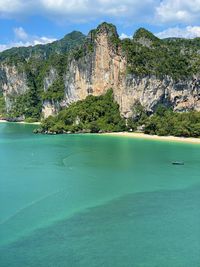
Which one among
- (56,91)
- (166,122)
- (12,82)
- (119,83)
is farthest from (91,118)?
(12,82)

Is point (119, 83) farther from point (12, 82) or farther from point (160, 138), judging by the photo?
point (12, 82)

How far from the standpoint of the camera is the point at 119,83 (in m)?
68.8

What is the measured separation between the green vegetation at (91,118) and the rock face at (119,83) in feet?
4.87

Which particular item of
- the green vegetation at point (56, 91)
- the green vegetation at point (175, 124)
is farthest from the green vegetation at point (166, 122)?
the green vegetation at point (56, 91)

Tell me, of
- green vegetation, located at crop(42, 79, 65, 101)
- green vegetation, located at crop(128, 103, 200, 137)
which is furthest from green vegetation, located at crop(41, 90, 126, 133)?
green vegetation, located at crop(42, 79, 65, 101)

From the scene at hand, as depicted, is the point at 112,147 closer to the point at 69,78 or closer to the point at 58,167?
the point at 58,167

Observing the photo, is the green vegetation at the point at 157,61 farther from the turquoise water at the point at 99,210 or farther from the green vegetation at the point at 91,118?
the turquoise water at the point at 99,210

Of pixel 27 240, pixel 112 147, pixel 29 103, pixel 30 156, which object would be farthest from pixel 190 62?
pixel 27 240

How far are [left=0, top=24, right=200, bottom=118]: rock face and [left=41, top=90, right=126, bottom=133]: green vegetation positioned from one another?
1.49 meters

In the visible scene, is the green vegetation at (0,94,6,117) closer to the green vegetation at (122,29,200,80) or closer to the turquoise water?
the green vegetation at (122,29,200,80)

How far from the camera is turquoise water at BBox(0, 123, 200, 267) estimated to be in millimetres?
16875

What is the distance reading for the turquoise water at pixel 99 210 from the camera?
16875 mm

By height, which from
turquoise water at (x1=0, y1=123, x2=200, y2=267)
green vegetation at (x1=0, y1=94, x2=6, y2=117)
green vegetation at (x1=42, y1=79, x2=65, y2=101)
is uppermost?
green vegetation at (x1=42, y1=79, x2=65, y2=101)

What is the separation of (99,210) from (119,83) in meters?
47.8
